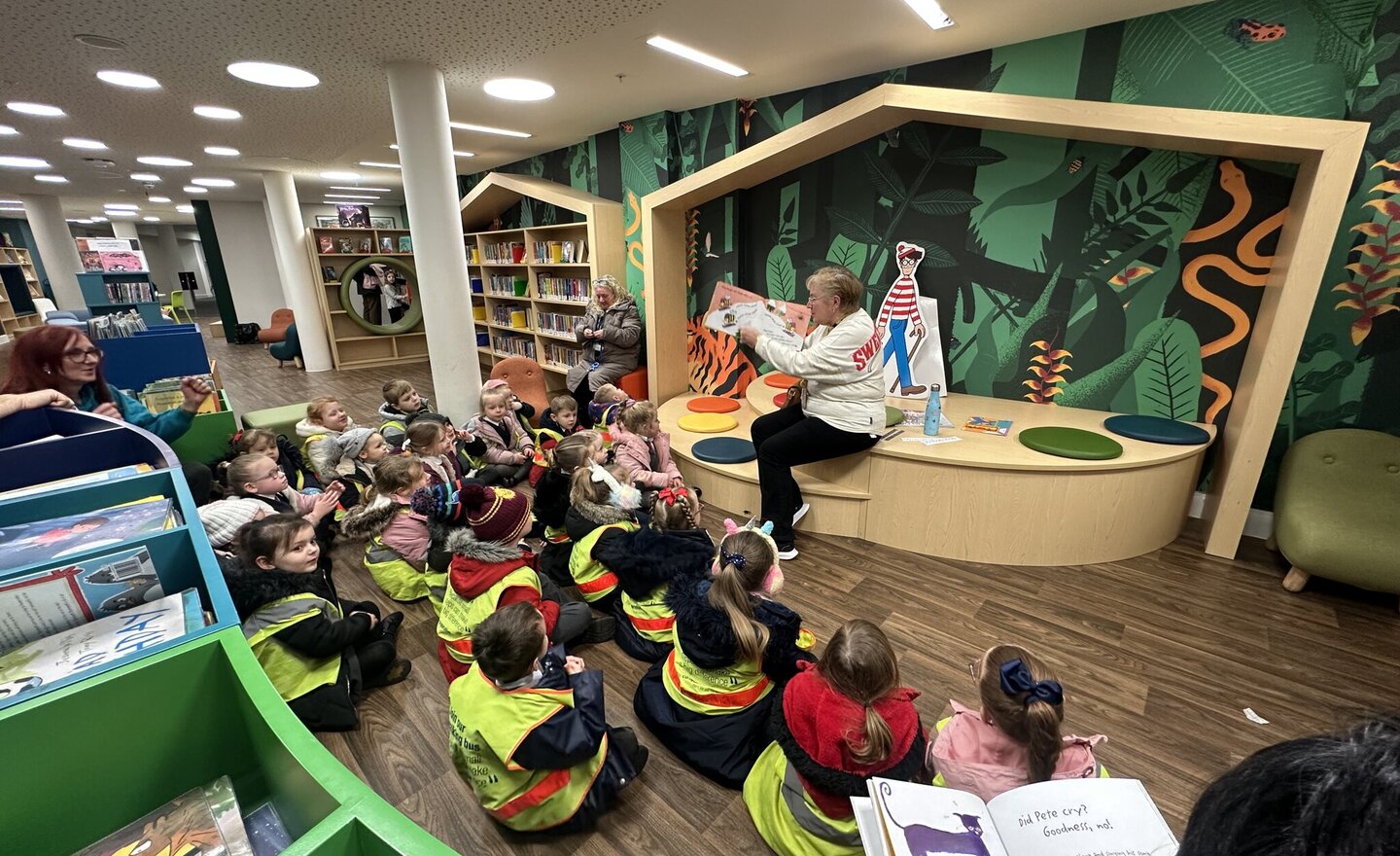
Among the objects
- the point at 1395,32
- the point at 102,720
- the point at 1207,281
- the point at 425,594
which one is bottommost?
the point at 425,594

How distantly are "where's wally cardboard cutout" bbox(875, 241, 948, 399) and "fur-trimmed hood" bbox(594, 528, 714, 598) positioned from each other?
2.27 meters

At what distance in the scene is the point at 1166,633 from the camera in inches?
101

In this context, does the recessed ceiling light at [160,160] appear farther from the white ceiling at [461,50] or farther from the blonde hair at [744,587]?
the blonde hair at [744,587]

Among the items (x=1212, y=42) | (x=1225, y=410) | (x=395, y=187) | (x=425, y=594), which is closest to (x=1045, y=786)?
(x=425, y=594)

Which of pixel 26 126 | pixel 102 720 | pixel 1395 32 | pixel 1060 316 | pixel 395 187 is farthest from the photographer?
pixel 395 187

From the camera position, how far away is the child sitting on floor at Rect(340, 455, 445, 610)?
2770 mm

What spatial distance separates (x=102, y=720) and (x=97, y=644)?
23cm

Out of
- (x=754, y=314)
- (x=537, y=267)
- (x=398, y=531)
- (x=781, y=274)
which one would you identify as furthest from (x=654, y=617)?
(x=537, y=267)

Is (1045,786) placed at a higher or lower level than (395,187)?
lower

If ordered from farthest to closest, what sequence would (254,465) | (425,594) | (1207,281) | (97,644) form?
1. (1207,281)
2. (425,594)
3. (254,465)
4. (97,644)

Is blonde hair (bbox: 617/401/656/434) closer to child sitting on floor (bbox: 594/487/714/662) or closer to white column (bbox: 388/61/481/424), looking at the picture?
child sitting on floor (bbox: 594/487/714/662)

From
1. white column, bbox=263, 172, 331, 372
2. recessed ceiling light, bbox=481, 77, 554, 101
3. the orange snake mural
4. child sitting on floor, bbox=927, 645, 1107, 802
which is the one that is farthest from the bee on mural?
white column, bbox=263, 172, 331, 372

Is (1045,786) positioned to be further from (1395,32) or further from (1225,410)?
(1395,32)

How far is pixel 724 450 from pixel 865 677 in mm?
2468
